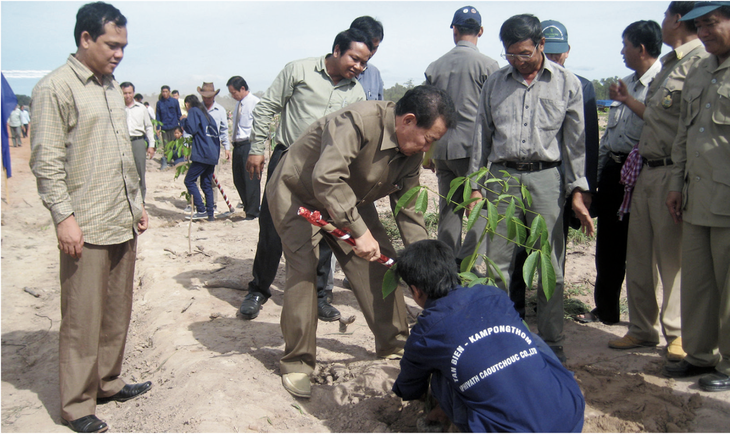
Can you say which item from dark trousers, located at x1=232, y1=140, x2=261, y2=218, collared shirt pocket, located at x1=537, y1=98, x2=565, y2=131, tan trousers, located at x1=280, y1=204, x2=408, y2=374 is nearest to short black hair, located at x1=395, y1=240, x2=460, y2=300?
tan trousers, located at x1=280, y1=204, x2=408, y2=374

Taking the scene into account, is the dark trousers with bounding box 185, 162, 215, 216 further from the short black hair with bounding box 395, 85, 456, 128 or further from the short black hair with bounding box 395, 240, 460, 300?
the short black hair with bounding box 395, 240, 460, 300

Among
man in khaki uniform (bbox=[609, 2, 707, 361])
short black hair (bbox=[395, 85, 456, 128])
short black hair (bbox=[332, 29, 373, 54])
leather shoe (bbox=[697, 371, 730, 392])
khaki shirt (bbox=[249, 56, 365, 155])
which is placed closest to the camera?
short black hair (bbox=[395, 85, 456, 128])

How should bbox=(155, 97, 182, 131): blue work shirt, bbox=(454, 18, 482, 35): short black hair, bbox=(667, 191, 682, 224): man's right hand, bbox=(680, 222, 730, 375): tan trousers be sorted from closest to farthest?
bbox=(680, 222, 730, 375): tan trousers
bbox=(667, 191, 682, 224): man's right hand
bbox=(454, 18, 482, 35): short black hair
bbox=(155, 97, 182, 131): blue work shirt

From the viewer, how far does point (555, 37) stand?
3.60 meters

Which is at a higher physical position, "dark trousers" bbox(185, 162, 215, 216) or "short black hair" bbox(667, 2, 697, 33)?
"short black hair" bbox(667, 2, 697, 33)

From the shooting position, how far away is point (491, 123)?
10.7 ft

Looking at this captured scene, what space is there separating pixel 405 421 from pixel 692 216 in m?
1.84

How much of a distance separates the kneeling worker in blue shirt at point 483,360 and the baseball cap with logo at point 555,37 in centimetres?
214

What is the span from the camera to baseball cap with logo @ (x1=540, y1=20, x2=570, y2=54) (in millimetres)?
3584

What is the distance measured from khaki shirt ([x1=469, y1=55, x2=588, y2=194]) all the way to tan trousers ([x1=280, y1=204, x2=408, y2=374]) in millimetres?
941

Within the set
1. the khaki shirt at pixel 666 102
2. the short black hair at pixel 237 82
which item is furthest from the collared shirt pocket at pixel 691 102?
the short black hair at pixel 237 82

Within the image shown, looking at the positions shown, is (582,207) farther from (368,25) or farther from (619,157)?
(368,25)

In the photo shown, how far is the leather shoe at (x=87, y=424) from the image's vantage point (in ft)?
8.35

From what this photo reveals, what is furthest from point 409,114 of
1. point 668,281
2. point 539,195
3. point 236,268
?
point 236,268
